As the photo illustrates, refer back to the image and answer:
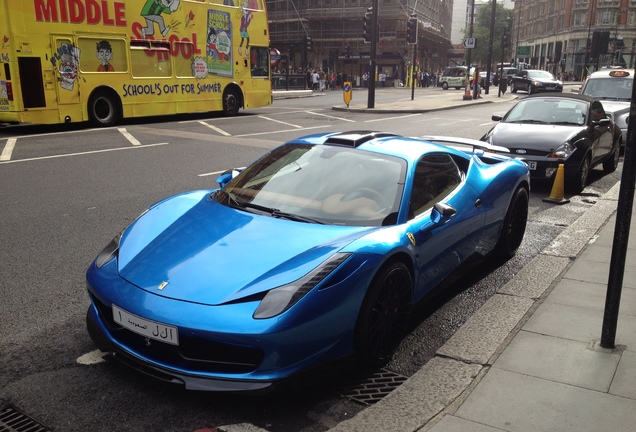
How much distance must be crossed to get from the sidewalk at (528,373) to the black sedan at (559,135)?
430cm

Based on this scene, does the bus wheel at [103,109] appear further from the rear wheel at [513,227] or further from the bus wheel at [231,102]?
the rear wheel at [513,227]

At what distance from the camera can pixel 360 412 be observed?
2924 millimetres

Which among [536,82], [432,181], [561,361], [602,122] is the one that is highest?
[432,181]

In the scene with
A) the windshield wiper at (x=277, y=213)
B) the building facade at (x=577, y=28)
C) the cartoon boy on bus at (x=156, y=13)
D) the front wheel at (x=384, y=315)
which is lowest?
the front wheel at (x=384, y=315)

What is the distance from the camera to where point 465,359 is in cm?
348

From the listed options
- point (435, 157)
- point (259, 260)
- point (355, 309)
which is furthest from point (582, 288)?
point (259, 260)

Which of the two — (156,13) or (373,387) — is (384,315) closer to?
(373,387)

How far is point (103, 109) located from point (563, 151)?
497 inches

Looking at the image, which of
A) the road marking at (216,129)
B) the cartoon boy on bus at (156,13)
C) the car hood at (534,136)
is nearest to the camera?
the car hood at (534,136)

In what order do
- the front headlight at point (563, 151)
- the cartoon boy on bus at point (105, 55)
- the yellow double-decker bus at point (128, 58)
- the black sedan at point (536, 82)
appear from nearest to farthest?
the front headlight at point (563, 151) < the yellow double-decker bus at point (128, 58) < the cartoon boy on bus at point (105, 55) < the black sedan at point (536, 82)

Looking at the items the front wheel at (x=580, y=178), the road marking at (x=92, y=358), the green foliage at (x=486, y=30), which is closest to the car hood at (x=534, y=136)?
the front wheel at (x=580, y=178)

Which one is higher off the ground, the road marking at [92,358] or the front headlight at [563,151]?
the front headlight at [563,151]

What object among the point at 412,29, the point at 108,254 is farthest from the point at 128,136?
the point at 412,29

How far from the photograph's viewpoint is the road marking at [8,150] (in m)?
11.1
